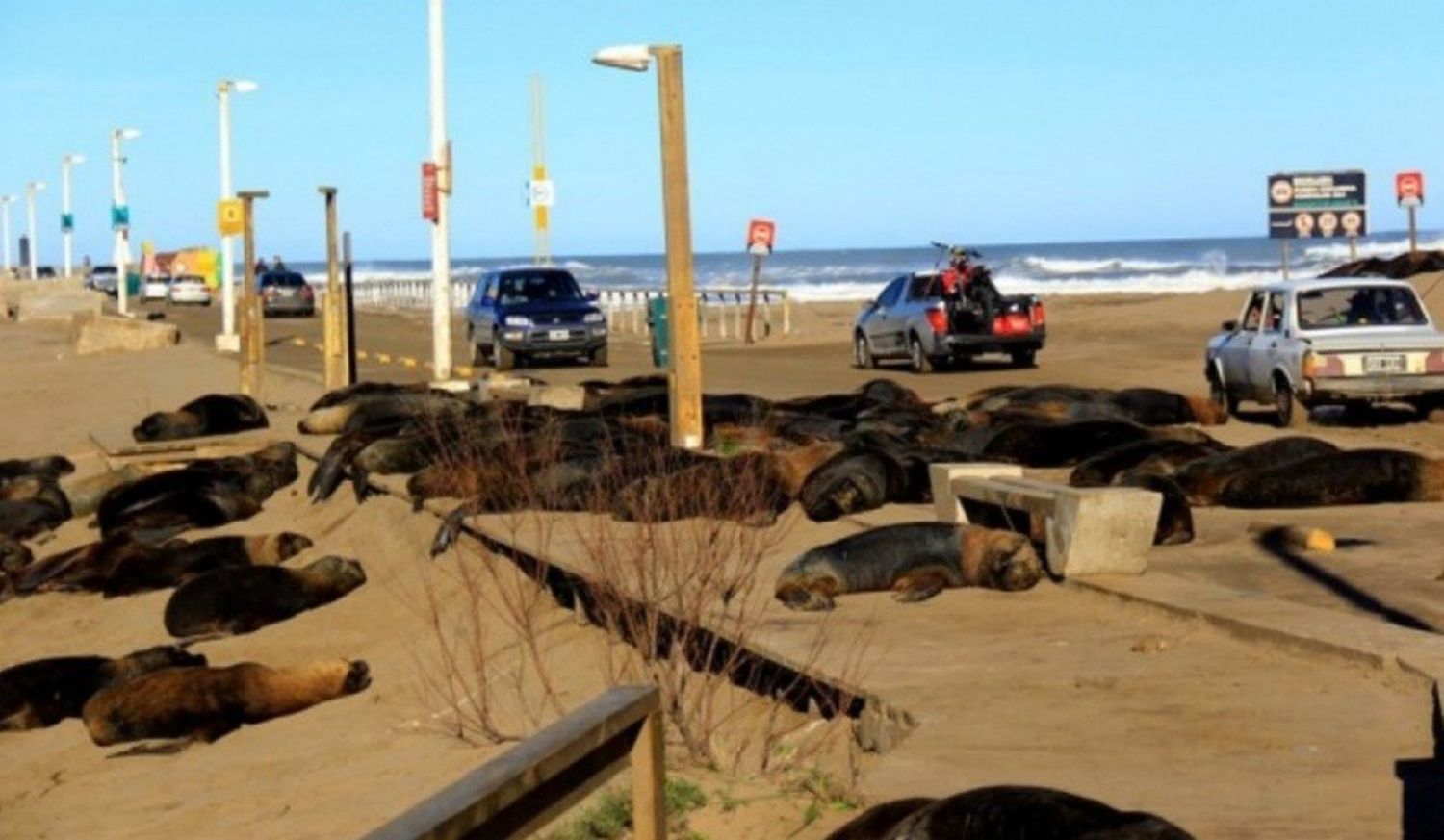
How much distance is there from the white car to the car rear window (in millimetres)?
80906

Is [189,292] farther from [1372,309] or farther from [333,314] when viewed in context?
[1372,309]

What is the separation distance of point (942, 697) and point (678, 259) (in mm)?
10074

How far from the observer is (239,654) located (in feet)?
52.7

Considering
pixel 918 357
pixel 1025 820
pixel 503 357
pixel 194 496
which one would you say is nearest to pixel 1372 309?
pixel 194 496

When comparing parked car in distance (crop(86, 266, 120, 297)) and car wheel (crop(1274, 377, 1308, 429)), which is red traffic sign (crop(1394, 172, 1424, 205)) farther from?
parked car in distance (crop(86, 266, 120, 297))

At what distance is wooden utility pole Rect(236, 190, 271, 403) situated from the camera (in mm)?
32250

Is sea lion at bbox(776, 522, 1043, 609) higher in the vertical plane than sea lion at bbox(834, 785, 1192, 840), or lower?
lower

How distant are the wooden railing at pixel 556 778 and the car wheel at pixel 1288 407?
63.7 ft

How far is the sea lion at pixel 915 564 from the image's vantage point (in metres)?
13.0

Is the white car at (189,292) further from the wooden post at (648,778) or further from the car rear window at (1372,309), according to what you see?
the wooden post at (648,778)

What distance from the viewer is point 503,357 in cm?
4266

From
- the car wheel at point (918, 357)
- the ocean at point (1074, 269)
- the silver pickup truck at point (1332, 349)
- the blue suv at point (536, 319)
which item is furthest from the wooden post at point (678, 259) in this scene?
the ocean at point (1074, 269)

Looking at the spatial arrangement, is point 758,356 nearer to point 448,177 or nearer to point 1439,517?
point 448,177

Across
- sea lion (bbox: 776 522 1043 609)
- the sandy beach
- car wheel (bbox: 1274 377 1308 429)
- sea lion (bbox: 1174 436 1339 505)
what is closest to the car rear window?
car wheel (bbox: 1274 377 1308 429)
